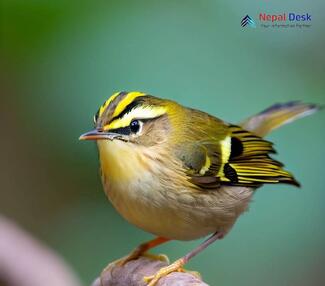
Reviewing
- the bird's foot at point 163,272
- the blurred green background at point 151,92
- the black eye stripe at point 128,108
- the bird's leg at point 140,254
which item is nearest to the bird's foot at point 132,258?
the bird's leg at point 140,254

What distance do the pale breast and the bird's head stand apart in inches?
0.9

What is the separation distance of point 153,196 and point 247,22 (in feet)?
1.63

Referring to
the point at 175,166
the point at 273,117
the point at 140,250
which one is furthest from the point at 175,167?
the point at 273,117

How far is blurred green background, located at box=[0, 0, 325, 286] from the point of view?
4.88 feet

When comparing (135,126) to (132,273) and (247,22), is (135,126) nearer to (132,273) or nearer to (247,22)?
(132,273)

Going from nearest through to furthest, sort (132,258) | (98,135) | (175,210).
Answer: (98,135), (175,210), (132,258)

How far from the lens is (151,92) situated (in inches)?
57.1

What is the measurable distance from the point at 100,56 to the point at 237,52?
320mm

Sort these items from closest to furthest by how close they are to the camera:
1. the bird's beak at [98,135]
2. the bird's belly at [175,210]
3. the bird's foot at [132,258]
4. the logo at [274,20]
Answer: the bird's beak at [98,135] < the bird's belly at [175,210] < the bird's foot at [132,258] < the logo at [274,20]

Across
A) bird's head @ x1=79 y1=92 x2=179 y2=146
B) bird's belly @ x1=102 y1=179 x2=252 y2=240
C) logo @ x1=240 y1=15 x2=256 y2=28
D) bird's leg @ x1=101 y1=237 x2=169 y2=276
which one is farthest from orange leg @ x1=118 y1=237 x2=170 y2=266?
logo @ x1=240 y1=15 x2=256 y2=28

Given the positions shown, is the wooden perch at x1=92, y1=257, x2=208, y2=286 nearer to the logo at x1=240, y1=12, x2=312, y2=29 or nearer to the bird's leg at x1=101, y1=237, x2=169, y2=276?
the bird's leg at x1=101, y1=237, x2=169, y2=276

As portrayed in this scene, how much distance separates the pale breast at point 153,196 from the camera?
1183 millimetres

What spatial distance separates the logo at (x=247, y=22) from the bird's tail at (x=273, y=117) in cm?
20

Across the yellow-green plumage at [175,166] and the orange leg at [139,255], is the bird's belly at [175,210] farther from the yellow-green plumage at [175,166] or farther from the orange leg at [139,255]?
the orange leg at [139,255]
